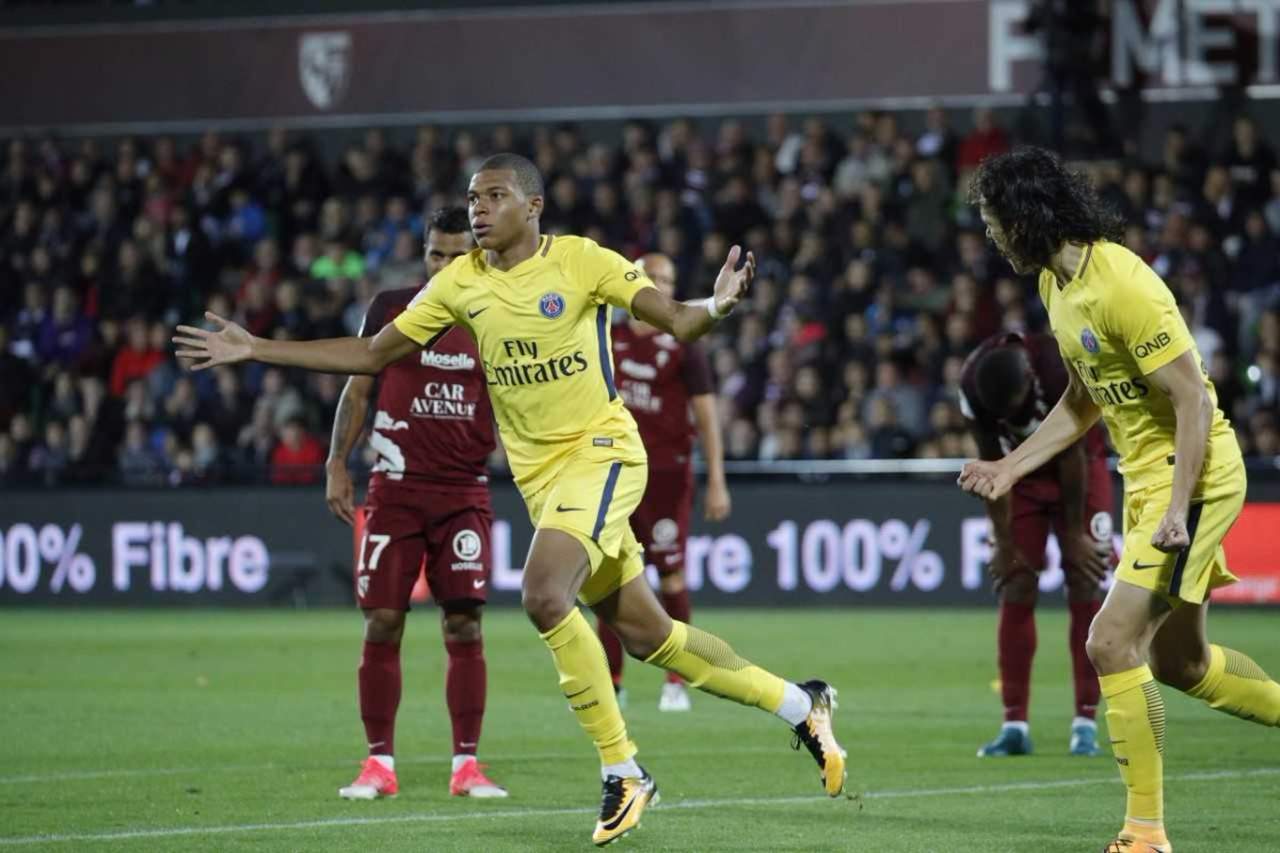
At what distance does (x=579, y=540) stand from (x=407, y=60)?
67.6ft

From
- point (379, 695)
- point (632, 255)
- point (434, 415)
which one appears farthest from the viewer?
point (632, 255)

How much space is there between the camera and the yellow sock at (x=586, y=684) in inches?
288

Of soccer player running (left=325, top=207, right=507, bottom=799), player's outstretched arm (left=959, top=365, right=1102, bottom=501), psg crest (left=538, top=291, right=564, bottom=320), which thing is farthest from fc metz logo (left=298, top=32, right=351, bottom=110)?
player's outstretched arm (left=959, top=365, right=1102, bottom=501)

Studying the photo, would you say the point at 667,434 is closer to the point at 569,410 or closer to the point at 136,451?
A: the point at 569,410

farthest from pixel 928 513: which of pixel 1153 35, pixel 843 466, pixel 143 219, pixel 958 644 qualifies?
pixel 143 219

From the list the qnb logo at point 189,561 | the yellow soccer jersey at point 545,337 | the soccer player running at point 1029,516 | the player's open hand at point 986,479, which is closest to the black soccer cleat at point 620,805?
the yellow soccer jersey at point 545,337

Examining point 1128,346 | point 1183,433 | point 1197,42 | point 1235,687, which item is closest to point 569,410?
point 1128,346

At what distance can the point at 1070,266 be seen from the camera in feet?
22.1

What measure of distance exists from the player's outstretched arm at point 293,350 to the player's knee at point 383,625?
131cm

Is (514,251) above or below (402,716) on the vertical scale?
above

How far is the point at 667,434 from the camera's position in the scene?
12422 millimetres

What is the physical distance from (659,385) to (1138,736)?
6093mm

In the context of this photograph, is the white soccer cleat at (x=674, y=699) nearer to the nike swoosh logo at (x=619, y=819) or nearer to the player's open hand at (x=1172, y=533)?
the nike swoosh logo at (x=619, y=819)

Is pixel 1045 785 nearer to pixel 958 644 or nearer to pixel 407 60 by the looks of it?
pixel 958 644
